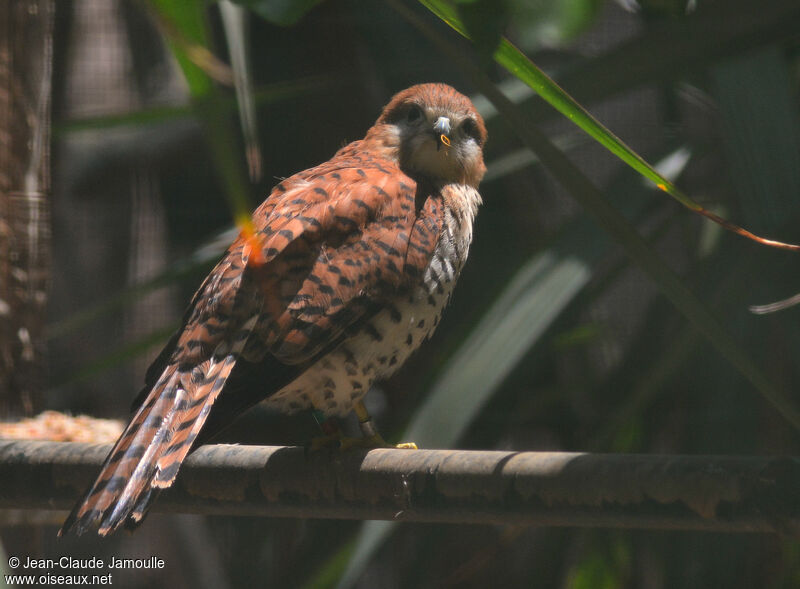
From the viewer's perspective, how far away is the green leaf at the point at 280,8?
46cm

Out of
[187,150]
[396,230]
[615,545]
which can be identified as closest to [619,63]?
[396,230]

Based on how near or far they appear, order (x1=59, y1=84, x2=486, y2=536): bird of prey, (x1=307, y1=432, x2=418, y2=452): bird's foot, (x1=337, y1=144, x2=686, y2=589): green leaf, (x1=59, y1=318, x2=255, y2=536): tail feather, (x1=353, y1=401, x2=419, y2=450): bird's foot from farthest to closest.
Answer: (x1=337, y1=144, x2=686, y2=589): green leaf < (x1=353, y1=401, x2=419, y2=450): bird's foot < (x1=307, y1=432, x2=418, y2=452): bird's foot < (x1=59, y1=84, x2=486, y2=536): bird of prey < (x1=59, y1=318, x2=255, y2=536): tail feather

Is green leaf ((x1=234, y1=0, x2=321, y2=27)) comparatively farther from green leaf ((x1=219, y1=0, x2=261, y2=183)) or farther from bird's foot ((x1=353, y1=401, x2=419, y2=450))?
bird's foot ((x1=353, y1=401, x2=419, y2=450))

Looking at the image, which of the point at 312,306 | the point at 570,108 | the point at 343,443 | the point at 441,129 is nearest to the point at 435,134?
the point at 441,129

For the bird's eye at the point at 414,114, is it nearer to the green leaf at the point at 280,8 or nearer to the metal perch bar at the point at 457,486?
the metal perch bar at the point at 457,486

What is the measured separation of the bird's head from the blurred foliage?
0.08 meters

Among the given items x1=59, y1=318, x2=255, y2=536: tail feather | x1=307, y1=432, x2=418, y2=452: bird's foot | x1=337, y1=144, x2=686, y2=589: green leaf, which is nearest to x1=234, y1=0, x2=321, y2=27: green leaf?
x1=59, y1=318, x2=255, y2=536: tail feather

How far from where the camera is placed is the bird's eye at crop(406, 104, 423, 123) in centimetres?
210

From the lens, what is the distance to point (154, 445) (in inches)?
52.3

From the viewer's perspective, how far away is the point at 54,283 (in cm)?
444

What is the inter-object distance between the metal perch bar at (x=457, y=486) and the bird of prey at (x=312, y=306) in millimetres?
98

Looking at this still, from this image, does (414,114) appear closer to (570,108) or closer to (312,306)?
(312,306)

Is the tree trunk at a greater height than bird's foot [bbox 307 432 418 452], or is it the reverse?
the tree trunk

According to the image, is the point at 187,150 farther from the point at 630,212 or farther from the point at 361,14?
the point at 630,212
